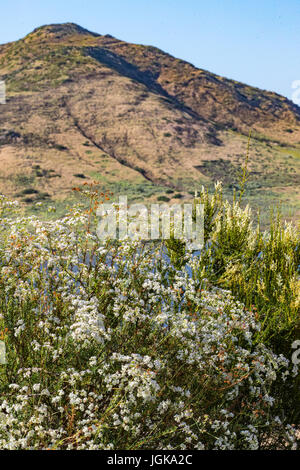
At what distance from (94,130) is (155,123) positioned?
10.7m

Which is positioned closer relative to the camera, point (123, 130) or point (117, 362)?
point (117, 362)

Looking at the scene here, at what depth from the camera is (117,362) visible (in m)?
4.22

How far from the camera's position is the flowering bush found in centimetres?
352

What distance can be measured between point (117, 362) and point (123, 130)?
65.7 meters

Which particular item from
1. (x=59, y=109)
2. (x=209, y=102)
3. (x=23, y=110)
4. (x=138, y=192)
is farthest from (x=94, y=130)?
(x=209, y=102)

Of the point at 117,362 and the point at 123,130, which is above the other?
the point at 123,130

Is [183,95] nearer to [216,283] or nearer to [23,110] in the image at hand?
[23,110]

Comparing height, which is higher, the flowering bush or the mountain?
the mountain

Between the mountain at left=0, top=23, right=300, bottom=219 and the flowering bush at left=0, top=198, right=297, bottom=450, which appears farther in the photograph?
the mountain at left=0, top=23, right=300, bottom=219

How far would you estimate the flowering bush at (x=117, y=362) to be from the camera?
3.52m

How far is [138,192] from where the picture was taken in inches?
1882

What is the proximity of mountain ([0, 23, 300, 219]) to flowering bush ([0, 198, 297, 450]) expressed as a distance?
130 feet

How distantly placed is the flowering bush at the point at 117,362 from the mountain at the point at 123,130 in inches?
1563
